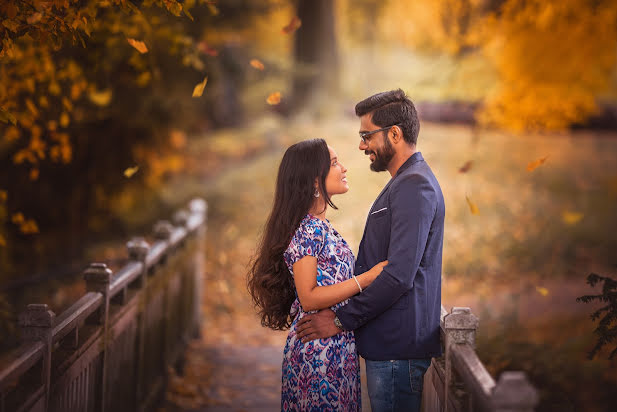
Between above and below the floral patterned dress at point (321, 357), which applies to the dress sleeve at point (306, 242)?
above

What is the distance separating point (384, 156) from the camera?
3.90 metres

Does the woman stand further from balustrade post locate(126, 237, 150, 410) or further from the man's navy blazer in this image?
balustrade post locate(126, 237, 150, 410)

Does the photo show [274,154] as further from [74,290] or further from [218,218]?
[74,290]

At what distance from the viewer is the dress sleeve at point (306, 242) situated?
3.65 m

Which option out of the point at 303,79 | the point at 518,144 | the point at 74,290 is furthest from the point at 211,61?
the point at 518,144

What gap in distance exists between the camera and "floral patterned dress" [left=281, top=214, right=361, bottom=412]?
3664 millimetres

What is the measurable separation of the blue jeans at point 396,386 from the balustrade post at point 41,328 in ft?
5.75

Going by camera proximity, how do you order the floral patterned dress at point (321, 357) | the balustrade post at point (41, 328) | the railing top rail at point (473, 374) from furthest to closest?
the floral patterned dress at point (321, 357), the balustrade post at point (41, 328), the railing top rail at point (473, 374)

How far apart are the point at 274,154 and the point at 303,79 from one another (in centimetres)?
292

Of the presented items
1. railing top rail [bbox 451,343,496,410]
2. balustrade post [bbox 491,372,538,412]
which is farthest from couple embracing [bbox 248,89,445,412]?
balustrade post [bbox 491,372,538,412]

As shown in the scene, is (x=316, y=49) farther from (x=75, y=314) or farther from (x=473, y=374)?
(x=473, y=374)

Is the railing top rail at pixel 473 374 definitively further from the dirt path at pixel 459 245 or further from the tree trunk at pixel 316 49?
the tree trunk at pixel 316 49

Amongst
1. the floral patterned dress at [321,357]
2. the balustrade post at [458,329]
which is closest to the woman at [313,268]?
the floral patterned dress at [321,357]

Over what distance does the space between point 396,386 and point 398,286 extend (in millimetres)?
590
